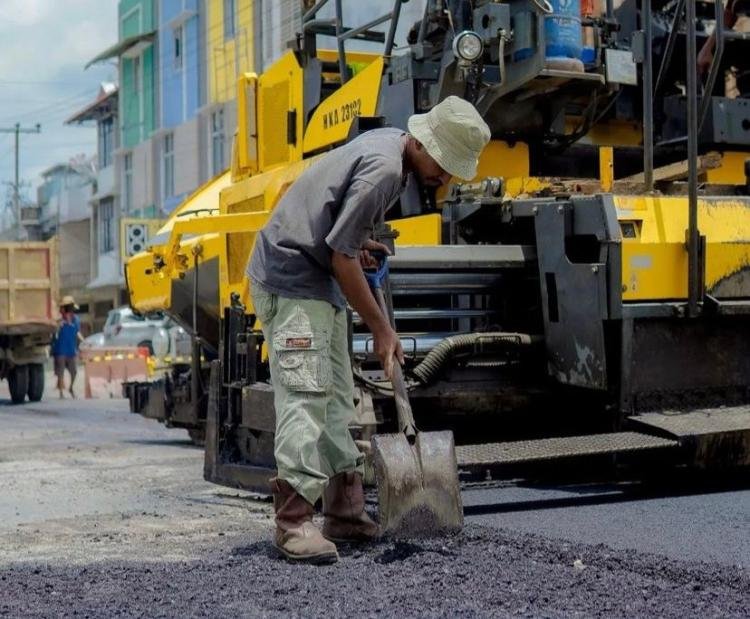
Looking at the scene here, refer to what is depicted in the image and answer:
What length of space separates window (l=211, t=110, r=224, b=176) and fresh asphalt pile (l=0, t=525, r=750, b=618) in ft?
93.2

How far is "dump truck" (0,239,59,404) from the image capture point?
57.1 ft

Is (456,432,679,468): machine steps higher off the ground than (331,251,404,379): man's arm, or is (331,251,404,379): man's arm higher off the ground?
(331,251,404,379): man's arm

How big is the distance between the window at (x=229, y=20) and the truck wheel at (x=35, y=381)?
1550cm

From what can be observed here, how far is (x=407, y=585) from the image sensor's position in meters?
4.21

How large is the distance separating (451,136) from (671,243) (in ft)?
6.64

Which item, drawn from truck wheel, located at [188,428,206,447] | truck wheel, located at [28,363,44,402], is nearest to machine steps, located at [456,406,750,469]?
truck wheel, located at [188,428,206,447]

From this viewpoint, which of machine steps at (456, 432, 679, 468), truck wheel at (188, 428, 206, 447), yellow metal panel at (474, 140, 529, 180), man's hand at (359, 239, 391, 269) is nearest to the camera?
man's hand at (359, 239, 391, 269)

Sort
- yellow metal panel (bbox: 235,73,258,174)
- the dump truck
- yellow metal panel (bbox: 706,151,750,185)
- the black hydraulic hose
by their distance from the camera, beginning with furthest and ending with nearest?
1. the dump truck
2. yellow metal panel (bbox: 235,73,258,174)
3. yellow metal panel (bbox: 706,151,750,185)
4. the black hydraulic hose

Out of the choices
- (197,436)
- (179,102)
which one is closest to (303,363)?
(197,436)

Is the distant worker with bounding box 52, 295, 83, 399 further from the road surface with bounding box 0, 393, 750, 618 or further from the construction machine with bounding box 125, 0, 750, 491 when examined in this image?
the road surface with bounding box 0, 393, 750, 618

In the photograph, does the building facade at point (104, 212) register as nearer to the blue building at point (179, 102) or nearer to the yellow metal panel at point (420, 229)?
the blue building at point (179, 102)

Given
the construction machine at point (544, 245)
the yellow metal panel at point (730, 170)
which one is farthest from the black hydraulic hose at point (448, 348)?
the yellow metal panel at point (730, 170)

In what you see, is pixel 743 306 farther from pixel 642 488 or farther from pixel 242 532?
pixel 242 532

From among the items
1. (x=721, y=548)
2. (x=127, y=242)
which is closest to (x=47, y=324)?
(x=127, y=242)
